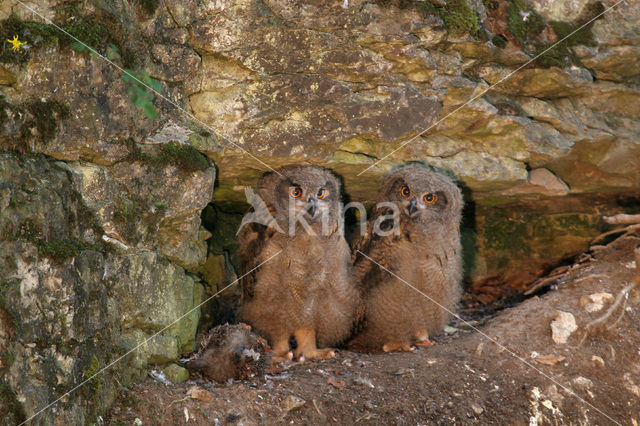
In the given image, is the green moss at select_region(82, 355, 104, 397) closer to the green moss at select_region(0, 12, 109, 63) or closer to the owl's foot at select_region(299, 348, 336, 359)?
the green moss at select_region(0, 12, 109, 63)

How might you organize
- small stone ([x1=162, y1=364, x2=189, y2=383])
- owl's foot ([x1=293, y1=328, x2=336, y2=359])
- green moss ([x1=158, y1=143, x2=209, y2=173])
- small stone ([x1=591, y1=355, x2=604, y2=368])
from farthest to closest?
1. owl's foot ([x1=293, y1=328, x2=336, y2=359])
2. small stone ([x1=591, y1=355, x2=604, y2=368])
3. green moss ([x1=158, y1=143, x2=209, y2=173])
4. small stone ([x1=162, y1=364, x2=189, y2=383])

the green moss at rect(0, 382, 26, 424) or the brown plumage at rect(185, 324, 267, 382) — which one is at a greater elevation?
the green moss at rect(0, 382, 26, 424)

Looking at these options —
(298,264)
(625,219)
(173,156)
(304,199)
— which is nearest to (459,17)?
(304,199)

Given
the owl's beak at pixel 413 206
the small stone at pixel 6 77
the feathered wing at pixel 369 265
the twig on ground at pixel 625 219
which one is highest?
the small stone at pixel 6 77

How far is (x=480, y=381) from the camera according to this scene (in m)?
4.73

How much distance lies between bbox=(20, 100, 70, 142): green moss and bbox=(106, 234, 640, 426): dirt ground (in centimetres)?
172

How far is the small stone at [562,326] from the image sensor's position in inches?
210

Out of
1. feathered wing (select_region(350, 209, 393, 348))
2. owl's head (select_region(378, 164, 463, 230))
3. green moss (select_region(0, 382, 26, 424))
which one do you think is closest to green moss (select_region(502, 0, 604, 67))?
owl's head (select_region(378, 164, 463, 230))

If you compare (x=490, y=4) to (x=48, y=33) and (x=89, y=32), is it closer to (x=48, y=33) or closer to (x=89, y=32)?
(x=89, y=32)

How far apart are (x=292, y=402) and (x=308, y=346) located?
117 centimetres

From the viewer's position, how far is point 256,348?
472cm

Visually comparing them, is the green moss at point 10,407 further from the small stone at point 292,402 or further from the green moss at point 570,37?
the green moss at point 570,37

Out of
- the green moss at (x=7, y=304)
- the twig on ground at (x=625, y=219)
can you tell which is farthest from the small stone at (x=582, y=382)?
the green moss at (x=7, y=304)

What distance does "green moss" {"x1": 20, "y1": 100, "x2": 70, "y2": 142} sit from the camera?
11.2ft
